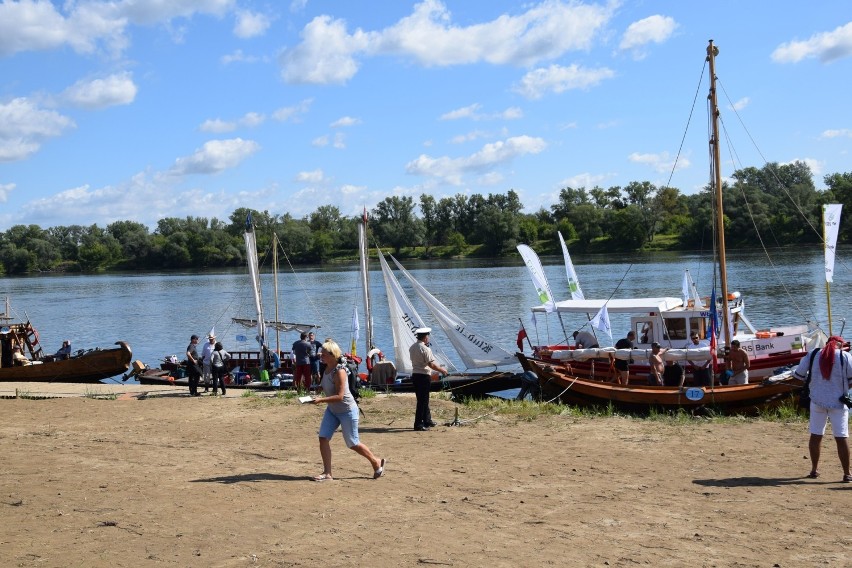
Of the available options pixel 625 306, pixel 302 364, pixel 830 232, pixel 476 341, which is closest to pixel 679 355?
pixel 625 306

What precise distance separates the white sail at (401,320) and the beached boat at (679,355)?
3.36m

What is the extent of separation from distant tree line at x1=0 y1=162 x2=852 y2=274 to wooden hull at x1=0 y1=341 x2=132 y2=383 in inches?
2877

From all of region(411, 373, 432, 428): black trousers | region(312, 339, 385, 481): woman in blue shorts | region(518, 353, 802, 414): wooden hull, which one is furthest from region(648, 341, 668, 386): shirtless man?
region(312, 339, 385, 481): woman in blue shorts

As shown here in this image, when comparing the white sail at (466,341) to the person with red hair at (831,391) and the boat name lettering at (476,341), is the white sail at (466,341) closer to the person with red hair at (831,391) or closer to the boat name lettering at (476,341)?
the boat name lettering at (476,341)

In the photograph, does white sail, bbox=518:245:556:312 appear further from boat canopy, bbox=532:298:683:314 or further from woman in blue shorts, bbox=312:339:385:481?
woman in blue shorts, bbox=312:339:385:481

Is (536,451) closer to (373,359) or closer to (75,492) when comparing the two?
(75,492)

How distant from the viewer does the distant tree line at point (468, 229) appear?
3708 inches

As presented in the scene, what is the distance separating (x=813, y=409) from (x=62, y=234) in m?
156

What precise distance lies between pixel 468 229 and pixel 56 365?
97845mm

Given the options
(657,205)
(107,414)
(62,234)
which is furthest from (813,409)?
(62,234)

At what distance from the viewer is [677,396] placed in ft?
51.9

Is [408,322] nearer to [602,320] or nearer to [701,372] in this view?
[602,320]

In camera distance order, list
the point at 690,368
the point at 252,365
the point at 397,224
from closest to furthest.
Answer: the point at 690,368
the point at 252,365
the point at 397,224

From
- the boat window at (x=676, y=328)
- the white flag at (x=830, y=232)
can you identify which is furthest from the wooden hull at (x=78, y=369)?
the white flag at (x=830, y=232)
